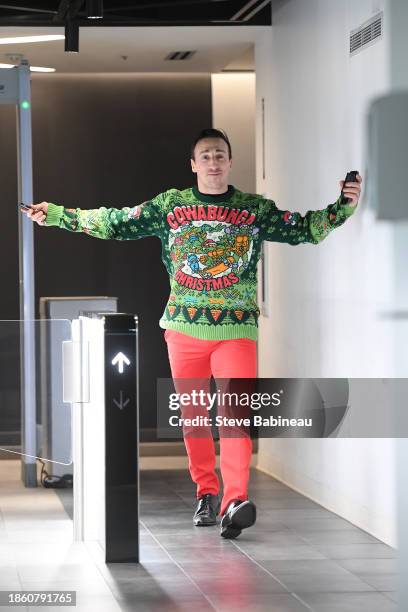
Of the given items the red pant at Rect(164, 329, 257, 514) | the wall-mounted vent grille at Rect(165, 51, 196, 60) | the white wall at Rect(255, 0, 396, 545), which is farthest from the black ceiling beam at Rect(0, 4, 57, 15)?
the red pant at Rect(164, 329, 257, 514)

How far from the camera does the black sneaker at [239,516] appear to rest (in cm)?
494

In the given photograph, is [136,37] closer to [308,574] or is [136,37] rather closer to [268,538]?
[268,538]

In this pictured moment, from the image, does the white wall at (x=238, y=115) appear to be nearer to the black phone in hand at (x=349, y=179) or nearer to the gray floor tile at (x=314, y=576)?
the black phone in hand at (x=349, y=179)

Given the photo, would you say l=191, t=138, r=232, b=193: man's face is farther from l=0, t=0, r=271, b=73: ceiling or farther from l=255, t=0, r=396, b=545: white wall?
l=0, t=0, r=271, b=73: ceiling

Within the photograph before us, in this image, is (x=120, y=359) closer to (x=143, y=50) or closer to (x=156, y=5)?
(x=156, y=5)

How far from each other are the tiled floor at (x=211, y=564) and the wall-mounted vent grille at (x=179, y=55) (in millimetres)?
3217

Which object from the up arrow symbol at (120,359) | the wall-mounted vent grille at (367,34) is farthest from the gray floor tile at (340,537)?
the wall-mounted vent grille at (367,34)

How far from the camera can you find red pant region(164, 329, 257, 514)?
4.98 meters

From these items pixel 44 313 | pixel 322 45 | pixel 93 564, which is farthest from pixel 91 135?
pixel 93 564

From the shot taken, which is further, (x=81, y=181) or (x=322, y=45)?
(x=81, y=181)

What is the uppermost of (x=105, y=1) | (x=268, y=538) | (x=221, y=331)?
(x=105, y=1)

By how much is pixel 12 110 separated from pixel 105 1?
6.59 ft

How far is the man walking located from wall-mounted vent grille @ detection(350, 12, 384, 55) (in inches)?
27.9

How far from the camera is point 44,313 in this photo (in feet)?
23.8
